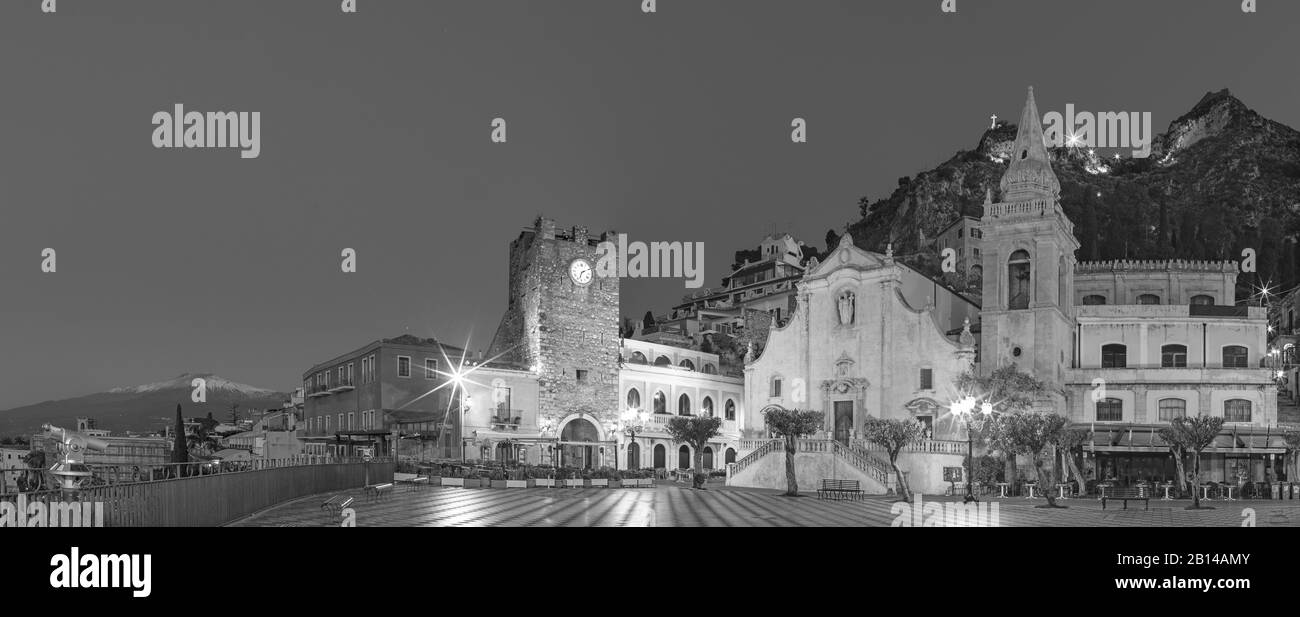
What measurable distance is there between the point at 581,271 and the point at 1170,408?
36231 mm

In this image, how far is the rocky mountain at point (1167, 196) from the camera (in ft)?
343

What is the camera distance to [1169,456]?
55.2 m

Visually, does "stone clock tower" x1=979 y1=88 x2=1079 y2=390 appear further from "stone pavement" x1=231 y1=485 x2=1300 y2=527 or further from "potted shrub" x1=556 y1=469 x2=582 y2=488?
"potted shrub" x1=556 y1=469 x2=582 y2=488

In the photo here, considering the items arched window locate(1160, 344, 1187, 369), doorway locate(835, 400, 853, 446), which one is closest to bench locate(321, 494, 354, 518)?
doorway locate(835, 400, 853, 446)

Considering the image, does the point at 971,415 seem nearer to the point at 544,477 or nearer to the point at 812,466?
the point at 812,466

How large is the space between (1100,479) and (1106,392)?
20.6 ft

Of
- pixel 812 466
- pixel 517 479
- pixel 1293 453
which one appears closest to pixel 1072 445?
pixel 812 466

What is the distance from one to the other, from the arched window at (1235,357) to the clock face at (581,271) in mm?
38211

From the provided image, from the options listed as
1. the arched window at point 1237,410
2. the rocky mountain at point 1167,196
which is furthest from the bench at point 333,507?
the rocky mountain at point 1167,196

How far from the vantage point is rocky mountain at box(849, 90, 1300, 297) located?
105m

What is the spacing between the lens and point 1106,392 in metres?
58.7

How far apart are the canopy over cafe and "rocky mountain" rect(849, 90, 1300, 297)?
41.9 meters
